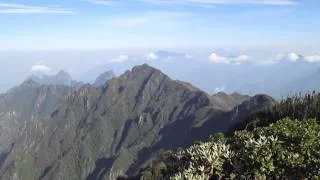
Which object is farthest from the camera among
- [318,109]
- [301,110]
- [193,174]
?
[301,110]

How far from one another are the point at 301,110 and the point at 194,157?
516 ft

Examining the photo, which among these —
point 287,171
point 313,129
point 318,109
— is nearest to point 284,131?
point 313,129

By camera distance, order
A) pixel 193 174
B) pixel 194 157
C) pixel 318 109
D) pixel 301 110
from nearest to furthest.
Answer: pixel 193 174
pixel 194 157
pixel 318 109
pixel 301 110

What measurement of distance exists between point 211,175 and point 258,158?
4756mm

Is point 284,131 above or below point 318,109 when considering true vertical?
above

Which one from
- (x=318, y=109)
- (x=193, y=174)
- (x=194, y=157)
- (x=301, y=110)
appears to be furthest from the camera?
(x=301, y=110)

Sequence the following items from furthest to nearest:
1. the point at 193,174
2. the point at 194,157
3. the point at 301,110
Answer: the point at 301,110 < the point at 194,157 < the point at 193,174

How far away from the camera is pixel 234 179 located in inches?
1868

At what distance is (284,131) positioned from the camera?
172 feet

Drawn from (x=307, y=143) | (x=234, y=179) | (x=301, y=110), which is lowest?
(x=301, y=110)

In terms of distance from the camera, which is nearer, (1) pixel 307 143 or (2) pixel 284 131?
(1) pixel 307 143

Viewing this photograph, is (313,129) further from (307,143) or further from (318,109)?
(318,109)

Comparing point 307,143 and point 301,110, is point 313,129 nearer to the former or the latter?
Result: point 307,143

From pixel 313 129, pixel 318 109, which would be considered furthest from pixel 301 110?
pixel 313 129
